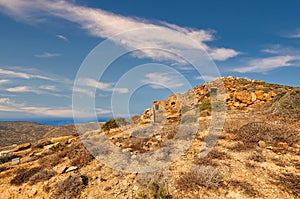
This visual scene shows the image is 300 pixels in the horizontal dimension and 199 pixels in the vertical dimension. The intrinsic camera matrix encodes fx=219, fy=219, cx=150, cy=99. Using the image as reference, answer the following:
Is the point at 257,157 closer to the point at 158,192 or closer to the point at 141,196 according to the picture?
the point at 158,192

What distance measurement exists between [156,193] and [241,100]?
79.6ft

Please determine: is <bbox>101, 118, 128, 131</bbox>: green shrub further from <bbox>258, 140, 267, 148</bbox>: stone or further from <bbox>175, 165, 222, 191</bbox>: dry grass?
<bbox>175, 165, 222, 191</bbox>: dry grass

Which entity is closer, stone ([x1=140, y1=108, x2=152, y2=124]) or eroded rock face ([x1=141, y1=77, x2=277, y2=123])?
eroded rock face ([x1=141, y1=77, x2=277, y2=123])

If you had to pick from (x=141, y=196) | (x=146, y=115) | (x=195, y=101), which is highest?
(x=195, y=101)

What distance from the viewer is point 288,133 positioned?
502 inches

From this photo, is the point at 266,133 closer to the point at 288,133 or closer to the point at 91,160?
the point at 288,133

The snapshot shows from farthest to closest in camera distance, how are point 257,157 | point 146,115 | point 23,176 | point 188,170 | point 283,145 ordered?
point 146,115 < point 23,176 < point 283,145 < point 257,157 < point 188,170

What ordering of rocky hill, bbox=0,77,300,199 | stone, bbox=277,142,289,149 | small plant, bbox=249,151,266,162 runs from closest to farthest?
rocky hill, bbox=0,77,300,199
small plant, bbox=249,151,266,162
stone, bbox=277,142,289,149

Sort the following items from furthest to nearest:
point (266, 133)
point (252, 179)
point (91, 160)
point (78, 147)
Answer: point (78, 147)
point (266, 133)
point (91, 160)
point (252, 179)

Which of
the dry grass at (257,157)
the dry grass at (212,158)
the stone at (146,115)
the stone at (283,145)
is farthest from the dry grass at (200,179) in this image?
the stone at (146,115)

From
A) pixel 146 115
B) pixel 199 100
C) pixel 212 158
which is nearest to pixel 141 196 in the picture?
pixel 212 158

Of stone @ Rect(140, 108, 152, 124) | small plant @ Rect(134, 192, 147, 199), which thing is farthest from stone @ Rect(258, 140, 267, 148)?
stone @ Rect(140, 108, 152, 124)

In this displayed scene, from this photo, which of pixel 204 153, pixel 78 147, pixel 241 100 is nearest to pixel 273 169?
pixel 204 153

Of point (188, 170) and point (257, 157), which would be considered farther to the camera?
point (257, 157)
